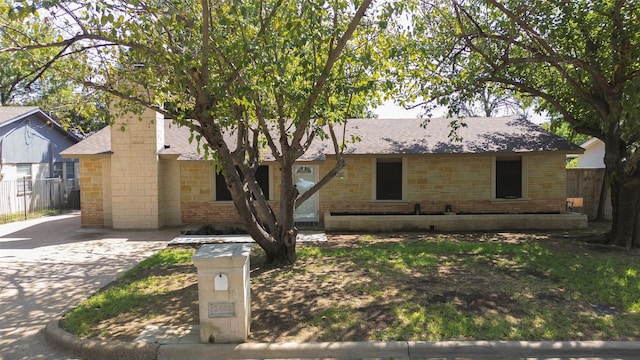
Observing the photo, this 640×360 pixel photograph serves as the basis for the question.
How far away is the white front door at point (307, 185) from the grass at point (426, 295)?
4424 millimetres

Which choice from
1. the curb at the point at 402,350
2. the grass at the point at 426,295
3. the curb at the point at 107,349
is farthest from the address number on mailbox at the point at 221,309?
the curb at the point at 107,349

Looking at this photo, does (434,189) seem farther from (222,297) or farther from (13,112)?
(13,112)

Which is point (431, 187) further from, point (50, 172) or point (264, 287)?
point (50, 172)

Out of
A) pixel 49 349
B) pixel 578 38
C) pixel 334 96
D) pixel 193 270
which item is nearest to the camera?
pixel 49 349

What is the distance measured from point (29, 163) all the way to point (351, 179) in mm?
15600

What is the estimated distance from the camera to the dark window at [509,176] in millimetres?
14836

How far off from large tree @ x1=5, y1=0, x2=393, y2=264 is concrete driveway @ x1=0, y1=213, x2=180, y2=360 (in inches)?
126

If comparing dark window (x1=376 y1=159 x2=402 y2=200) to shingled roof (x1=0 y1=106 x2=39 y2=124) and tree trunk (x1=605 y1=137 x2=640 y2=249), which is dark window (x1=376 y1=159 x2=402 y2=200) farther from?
shingled roof (x1=0 y1=106 x2=39 y2=124)

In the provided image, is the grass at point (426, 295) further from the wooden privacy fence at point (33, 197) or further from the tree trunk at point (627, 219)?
the wooden privacy fence at point (33, 197)

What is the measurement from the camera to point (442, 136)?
50.7 feet

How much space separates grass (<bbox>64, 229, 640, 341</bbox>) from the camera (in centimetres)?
537

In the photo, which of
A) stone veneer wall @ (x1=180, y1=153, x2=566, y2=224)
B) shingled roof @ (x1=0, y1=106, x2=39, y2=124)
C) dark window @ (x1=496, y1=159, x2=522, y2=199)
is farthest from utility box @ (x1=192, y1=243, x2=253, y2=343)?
shingled roof @ (x1=0, y1=106, x2=39, y2=124)

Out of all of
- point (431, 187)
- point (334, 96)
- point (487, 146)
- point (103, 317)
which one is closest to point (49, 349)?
point (103, 317)

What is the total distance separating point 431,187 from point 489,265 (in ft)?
20.5
